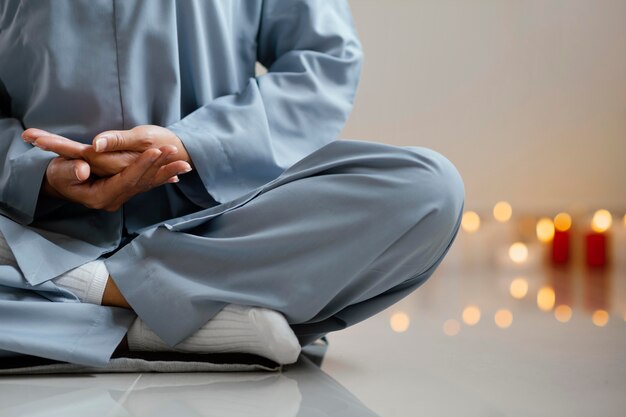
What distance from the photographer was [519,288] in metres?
2.33

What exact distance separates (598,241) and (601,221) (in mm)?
73

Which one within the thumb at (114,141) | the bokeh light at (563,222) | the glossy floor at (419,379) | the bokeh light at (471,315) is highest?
the thumb at (114,141)

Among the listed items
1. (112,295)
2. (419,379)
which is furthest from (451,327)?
(112,295)

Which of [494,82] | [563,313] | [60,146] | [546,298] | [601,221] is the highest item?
[60,146]

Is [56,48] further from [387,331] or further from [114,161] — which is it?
[387,331]

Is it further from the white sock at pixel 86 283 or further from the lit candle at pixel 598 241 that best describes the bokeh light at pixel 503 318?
the lit candle at pixel 598 241

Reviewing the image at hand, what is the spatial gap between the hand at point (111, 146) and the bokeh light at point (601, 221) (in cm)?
185

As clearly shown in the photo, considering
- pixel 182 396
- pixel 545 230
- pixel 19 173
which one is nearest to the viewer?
pixel 182 396

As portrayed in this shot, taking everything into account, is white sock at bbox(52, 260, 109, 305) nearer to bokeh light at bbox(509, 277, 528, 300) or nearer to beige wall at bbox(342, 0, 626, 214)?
bokeh light at bbox(509, 277, 528, 300)

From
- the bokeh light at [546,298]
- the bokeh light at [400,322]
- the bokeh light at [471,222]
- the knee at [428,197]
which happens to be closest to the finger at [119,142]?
the knee at [428,197]

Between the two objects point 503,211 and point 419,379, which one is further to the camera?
point 503,211

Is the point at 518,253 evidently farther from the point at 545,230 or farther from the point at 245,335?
the point at 245,335

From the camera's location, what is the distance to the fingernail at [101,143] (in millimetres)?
1161

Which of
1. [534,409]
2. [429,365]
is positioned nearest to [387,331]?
[429,365]
